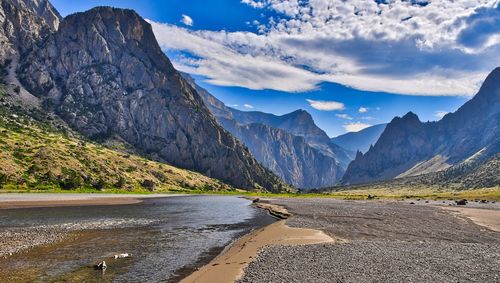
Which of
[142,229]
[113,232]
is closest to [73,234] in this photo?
[113,232]

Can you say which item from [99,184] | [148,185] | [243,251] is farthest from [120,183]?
[243,251]

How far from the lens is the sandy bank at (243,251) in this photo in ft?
75.9

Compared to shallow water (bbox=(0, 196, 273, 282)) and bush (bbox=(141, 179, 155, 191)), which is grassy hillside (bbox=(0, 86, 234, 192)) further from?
shallow water (bbox=(0, 196, 273, 282))

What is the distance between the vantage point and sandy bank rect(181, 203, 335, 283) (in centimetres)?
2314

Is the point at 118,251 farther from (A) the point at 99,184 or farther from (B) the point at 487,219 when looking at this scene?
(A) the point at 99,184

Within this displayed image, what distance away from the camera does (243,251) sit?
32062 millimetres

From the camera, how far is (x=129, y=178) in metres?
196

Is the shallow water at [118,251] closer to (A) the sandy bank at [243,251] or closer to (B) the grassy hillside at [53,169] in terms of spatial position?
(A) the sandy bank at [243,251]

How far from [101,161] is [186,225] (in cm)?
15855

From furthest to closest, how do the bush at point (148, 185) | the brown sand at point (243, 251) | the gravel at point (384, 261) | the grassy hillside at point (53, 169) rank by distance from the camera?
the bush at point (148, 185)
the grassy hillside at point (53, 169)
the brown sand at point (243, 251)
the gravel at point (384, 261)

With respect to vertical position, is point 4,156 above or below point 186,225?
above

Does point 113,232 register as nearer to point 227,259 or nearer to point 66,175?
point 227,259

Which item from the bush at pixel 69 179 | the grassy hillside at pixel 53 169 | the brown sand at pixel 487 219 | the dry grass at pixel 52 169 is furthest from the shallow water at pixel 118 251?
the bush at pixel 69 179

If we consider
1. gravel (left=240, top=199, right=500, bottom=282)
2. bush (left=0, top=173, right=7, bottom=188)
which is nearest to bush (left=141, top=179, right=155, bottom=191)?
bush (left=0, top=173, right=7, bottom=188)
